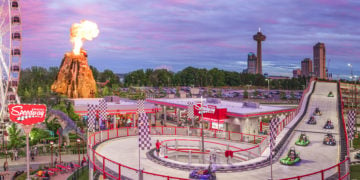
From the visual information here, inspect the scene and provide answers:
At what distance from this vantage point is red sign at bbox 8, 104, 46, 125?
20131 mm

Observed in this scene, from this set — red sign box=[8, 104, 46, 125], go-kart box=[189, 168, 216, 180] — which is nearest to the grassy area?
go-kart box=[189, 168, 216, 180]

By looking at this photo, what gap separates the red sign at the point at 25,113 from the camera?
20131 millimetres

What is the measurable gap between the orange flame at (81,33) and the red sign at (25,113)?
6811cm

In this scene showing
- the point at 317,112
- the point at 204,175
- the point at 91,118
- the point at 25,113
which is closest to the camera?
the point at 25,113

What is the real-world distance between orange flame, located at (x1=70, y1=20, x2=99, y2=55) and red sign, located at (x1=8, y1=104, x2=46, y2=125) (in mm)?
68105

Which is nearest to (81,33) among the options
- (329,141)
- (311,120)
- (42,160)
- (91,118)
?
(42,160)

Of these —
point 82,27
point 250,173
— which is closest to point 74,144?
point 250,173

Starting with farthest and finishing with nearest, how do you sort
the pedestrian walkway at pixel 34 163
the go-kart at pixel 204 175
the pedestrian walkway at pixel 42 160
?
the pedestrian walkway at pixel 42 160
the pedestrian walkway at pixel 34 163
the go-kart at pixel 204 175

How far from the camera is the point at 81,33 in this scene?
87.4 meters

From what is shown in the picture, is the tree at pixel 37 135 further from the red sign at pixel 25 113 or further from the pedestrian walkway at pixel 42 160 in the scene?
the red sign at pixel 25 113

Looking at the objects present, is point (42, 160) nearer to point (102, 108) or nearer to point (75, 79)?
point (102, 108)

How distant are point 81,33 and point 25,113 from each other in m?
71.0

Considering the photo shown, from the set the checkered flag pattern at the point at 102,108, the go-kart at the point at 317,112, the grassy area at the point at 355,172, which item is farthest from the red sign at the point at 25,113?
the go-kart at the point at 317,112

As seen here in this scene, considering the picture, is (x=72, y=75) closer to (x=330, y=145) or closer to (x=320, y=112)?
(x=320, y=112)
